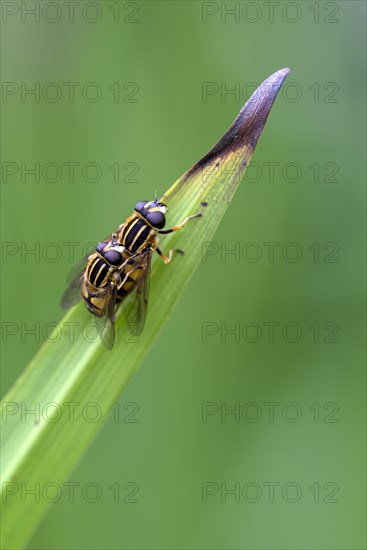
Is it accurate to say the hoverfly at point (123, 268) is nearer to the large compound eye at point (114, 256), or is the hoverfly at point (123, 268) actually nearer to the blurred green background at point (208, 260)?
the large compound eye at point (114, 256)

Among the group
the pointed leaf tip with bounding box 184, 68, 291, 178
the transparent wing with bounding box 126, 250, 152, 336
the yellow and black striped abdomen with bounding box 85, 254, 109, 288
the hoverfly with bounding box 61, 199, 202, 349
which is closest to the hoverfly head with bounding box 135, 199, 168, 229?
the hoverfly with bounding box 61, 199, 202, 349

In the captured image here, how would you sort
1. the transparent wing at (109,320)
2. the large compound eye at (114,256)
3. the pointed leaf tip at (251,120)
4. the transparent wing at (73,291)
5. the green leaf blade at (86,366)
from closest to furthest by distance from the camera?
1. the green leaf blade at (86,366)
2. the pointed leaf tip at (251,120)
3. the transparent wing at (109,320)
4. the large compound eye at (114,256)
5. the transparent wing at (73,291)

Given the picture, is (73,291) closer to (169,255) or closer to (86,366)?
(169,255)

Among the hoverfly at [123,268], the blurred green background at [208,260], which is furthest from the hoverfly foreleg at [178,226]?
the blurred green background at [208,260]

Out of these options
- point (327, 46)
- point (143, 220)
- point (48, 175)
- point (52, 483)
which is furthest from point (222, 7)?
point (52, 483)

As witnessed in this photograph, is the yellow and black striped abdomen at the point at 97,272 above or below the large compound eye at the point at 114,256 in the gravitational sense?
below

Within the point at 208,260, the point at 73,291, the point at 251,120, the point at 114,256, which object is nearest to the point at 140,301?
the point at 114,256
